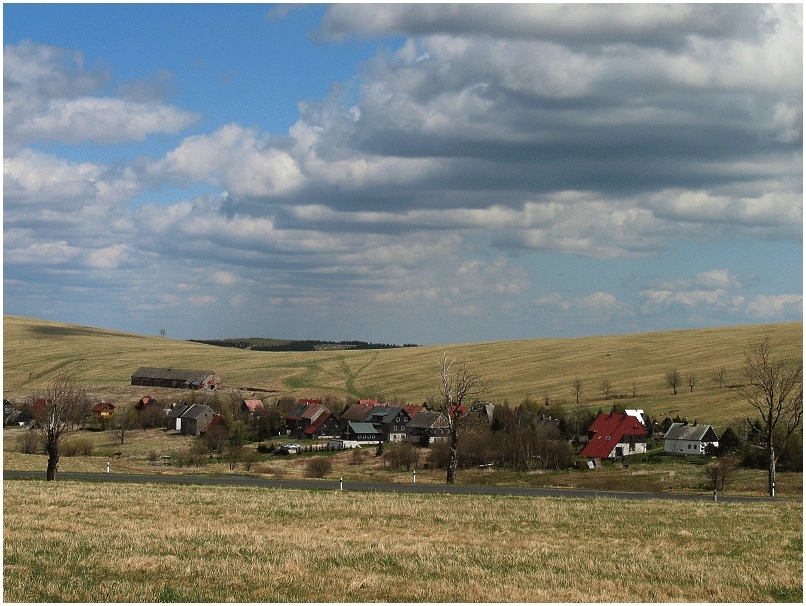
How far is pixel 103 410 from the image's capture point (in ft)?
507

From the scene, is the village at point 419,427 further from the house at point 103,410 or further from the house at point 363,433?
the house at point 363,433

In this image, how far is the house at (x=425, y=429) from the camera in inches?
4870

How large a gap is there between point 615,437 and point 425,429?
102 feet

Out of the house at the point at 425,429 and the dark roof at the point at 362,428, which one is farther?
the dark roof at the point at 362,428

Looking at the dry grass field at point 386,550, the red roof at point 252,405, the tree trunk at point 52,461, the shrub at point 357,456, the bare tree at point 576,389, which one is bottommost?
the shrub at point 357,456

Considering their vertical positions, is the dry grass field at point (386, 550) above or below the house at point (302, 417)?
above

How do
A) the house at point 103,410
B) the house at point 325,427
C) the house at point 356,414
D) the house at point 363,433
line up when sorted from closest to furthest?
the house at point 363,433 → the house at point 325,427 → the house at point 356,414 → the house at point 103,410

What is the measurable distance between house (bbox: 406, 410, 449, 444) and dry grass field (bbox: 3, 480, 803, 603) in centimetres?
8757

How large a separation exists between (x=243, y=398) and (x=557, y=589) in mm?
155237

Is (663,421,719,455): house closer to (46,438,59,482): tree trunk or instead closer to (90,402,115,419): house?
(46,438,59,482): tree trunk

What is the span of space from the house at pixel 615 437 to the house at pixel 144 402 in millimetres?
80026

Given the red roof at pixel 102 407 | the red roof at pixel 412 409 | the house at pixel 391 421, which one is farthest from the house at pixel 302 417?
the red roof at pixel 102 407


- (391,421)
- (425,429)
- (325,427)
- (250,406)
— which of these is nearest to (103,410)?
(250,406)

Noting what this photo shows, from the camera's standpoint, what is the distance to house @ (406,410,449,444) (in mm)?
123688
